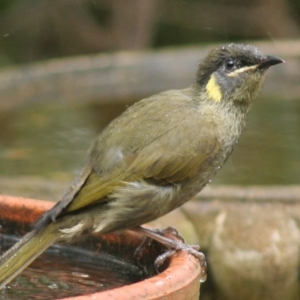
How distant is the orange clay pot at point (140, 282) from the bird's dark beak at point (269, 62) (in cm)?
111

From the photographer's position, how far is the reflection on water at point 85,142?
673 cm

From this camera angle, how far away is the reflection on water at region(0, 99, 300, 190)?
22.1ft

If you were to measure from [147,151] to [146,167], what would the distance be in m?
0.07

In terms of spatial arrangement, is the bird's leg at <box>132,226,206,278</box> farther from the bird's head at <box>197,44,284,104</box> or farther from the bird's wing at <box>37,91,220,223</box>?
the bird's head at <box>197,44,284,104</box>

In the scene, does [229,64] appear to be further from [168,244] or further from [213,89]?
[168,244]

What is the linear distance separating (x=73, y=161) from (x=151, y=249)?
3.23m

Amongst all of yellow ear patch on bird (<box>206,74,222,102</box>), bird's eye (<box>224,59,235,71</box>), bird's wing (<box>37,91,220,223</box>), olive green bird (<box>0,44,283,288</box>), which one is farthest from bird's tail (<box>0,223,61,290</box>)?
bird's eye (<box>224,59,235,71</box>)

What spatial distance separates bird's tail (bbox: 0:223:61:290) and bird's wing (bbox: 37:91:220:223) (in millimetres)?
206

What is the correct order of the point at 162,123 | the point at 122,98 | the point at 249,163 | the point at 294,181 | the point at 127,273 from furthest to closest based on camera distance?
the point at 122,98 → the point at 249,163 → the point at 294,181 → the point at 162,123 → the point at 127,273

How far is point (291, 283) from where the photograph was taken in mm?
5098

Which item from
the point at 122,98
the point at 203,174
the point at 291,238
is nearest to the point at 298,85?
the point at 122,98

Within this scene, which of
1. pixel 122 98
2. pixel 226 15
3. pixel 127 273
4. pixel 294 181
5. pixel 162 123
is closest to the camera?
pixel 127 273

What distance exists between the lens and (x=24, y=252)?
347cm

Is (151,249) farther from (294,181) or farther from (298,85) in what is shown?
(298,85)
